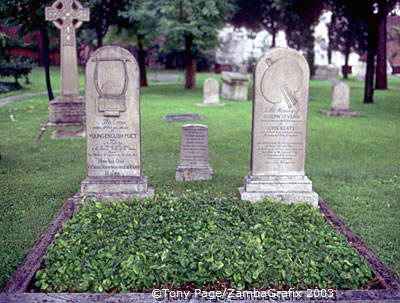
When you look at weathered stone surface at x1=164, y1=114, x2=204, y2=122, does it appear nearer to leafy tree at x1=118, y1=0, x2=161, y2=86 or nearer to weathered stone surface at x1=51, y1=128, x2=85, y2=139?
weathered stone surface at x1=51, y1=128, x2=85, y2=139

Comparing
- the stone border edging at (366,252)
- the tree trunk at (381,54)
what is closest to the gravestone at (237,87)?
the tree trunk at (381,54)

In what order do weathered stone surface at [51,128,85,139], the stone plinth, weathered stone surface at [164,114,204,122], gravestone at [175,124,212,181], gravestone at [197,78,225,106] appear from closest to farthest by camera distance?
gravestone at [175,124,212,181] < weathered stone surface at [51,128,85,139] < the stone plinth < weathered stone surface at [164,114,204,122] < gravestone at [197,78,225,106]

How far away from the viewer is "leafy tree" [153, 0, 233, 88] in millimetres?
21289

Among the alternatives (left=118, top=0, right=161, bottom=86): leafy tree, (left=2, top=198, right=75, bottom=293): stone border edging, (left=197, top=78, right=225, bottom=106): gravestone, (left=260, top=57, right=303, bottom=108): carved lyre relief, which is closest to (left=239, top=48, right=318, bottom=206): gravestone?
(left=260, top=57, right=303, bottom=108): carved lyre relief

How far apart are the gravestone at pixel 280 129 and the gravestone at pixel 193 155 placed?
5.00ft

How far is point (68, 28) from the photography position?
12.3 meters

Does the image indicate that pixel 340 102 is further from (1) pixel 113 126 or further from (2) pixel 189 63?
(1) pixel 113 126

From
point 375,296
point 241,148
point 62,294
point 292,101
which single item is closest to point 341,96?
point 241,148

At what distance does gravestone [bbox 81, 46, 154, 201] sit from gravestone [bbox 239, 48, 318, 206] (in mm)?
1687

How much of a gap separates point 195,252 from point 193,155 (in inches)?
147

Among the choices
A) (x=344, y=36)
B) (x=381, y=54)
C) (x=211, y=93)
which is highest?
(x=344, y=36)

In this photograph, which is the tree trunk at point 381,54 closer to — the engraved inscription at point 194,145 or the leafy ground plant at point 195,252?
the engraved inscription at point 194,145

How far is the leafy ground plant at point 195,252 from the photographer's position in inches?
164

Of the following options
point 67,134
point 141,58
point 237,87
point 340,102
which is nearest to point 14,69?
point 141,58
